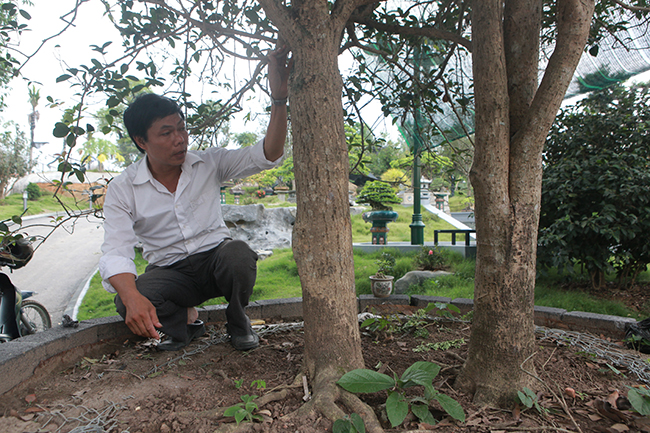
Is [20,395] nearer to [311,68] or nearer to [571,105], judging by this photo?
[311,68]

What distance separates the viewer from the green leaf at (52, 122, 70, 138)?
2.03 meters

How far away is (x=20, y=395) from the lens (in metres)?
1.91

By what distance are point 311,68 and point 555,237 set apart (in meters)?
3.70

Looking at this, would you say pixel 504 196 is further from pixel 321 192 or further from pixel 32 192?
pixel 32 192

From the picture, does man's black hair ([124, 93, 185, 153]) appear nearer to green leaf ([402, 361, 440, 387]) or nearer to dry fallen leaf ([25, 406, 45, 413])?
dry fallen leaf ([25, 406, 45, 413])

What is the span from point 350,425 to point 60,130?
6.37 ft

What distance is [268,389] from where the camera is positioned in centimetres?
177

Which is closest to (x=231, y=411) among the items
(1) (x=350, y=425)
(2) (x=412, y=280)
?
(1) (x=350, y=425)

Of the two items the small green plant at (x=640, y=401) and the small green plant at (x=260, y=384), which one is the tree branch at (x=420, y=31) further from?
the small green plant at (x=260, y=384)

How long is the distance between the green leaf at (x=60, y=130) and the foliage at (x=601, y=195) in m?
4.39

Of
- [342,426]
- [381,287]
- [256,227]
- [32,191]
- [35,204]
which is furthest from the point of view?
[32,191]

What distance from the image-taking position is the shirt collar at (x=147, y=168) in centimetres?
237

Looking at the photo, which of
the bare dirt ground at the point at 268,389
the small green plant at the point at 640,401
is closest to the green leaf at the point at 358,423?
the bare dirt ground at the point at 268,389

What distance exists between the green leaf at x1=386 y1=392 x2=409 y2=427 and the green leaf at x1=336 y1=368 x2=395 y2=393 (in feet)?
0.14
